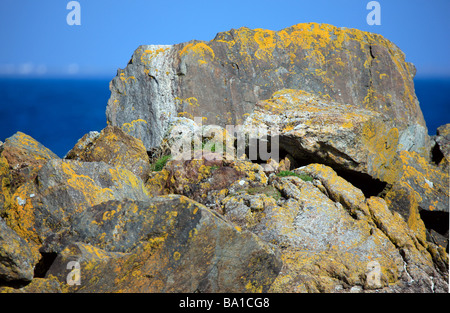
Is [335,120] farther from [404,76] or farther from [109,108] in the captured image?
[109,108]

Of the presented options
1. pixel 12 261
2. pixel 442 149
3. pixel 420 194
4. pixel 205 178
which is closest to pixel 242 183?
pixel 205 178

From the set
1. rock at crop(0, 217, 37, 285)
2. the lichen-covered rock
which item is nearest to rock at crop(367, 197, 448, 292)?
the lichen-covered rock

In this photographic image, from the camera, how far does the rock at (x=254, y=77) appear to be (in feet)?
58.5

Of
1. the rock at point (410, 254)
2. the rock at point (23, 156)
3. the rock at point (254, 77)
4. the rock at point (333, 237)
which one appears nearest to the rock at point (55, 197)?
the rock at point (23, 156)

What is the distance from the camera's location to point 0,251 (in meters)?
7.02

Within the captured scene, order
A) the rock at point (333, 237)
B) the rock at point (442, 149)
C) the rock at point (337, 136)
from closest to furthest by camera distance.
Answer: the rock at point (333, 237) → the rock at point (337, 136) → the rock at point (442, 149)

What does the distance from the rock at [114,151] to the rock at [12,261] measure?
5.93 m

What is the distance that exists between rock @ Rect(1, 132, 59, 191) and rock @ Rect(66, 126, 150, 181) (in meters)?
1.17

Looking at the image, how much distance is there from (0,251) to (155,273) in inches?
107

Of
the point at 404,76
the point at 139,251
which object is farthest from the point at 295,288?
the point at 404,76

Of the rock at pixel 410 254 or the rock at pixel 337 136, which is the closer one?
the rock at pixel 410 254

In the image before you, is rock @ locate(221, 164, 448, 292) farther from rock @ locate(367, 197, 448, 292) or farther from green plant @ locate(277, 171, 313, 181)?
green plant @ locate(277, 171, 313, 181)

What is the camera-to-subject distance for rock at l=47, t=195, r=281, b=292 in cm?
755

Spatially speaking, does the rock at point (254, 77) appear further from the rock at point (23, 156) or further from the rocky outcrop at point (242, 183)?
the rock at point (23, 156)
